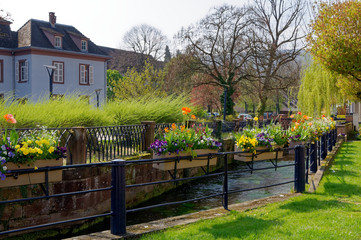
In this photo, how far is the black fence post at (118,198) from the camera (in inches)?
193

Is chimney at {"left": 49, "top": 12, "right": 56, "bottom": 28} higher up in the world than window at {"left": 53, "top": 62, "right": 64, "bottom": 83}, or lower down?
higher up

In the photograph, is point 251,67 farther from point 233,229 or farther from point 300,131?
point 233,229

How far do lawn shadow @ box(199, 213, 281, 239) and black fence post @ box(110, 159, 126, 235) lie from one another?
1.06m

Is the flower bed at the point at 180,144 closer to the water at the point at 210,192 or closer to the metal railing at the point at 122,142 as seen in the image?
the water at the point at 210,192

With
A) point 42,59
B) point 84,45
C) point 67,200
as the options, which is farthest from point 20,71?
point 67,200

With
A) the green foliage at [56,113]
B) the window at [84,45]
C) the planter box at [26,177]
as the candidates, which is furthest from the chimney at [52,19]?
the planter box at [26,177]

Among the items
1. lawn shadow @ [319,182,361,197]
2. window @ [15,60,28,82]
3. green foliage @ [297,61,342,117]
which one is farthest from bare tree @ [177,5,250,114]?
lawn shadow @ [319,182,361,197]

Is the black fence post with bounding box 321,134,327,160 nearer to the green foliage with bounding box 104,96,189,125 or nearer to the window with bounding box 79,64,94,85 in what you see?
the green foliage with bounding box 104,96,189,125

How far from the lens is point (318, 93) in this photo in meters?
23.4

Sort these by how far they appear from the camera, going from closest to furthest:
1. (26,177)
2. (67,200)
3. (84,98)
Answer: (26,177)
(67,200)
(84,98)

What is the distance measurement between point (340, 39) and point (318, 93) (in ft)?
36.9

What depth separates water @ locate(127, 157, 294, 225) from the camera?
10188 millimetres

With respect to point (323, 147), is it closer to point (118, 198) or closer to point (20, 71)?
point (118, 198)

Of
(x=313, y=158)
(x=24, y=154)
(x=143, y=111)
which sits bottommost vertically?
(x=313, y=158)
